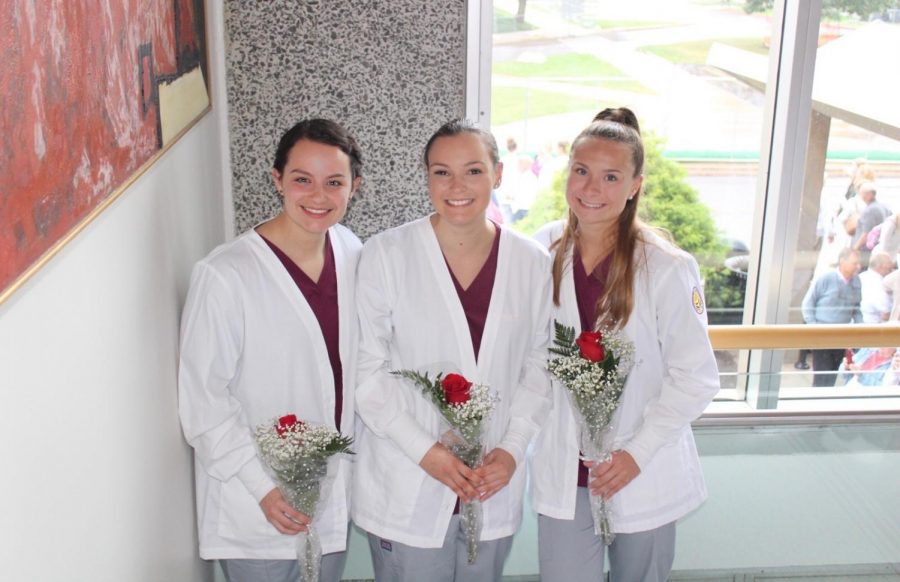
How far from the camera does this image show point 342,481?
2312 mm

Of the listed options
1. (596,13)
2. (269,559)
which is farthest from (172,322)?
(596,13)

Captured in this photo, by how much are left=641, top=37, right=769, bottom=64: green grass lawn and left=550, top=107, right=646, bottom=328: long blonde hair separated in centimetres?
379

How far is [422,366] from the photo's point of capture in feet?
7.47

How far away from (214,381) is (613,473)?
1067mm

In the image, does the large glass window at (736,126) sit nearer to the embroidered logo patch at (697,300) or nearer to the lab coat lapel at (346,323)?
the embroidered logo patch at (697,300)

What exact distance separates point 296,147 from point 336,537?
1.03 meters

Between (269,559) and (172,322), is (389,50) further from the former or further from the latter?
(269,559)

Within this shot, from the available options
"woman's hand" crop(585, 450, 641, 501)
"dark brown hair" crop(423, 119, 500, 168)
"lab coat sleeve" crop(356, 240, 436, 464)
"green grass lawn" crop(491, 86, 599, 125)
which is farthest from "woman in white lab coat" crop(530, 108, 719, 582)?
"green grass lawn" crop(491, 86, 599, 125)

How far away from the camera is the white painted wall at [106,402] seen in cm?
103

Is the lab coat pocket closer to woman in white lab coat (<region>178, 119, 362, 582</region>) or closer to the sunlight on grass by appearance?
woman in white lab coat (<region>178, 119, 362, 582</region>)

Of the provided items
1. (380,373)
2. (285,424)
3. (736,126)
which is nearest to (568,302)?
(380,373)

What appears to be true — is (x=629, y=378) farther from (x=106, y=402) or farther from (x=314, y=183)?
(x=106, y=402)

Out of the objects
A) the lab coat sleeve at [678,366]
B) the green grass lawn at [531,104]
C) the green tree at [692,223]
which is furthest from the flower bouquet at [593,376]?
the green tree at [692,223]

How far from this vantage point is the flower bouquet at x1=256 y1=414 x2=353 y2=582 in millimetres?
1909
